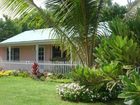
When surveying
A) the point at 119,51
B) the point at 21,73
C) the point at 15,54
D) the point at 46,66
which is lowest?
the point at 21,73

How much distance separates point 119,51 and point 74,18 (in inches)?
145

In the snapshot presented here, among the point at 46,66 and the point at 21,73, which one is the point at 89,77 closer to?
the point at 46,66

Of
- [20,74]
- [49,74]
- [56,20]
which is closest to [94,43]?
[56,20]

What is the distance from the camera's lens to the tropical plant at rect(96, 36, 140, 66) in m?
8.48

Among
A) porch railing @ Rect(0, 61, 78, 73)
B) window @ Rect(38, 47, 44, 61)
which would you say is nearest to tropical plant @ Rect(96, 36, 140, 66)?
porch railing @ Rect(0, 61, 78, 73)

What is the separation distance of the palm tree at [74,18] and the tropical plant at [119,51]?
273 centimetres

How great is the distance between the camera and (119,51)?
860cm

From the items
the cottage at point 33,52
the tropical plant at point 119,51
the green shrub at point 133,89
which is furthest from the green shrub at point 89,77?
the cottage at point 33,52

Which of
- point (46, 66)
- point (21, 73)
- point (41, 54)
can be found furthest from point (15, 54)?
point (46, 66)

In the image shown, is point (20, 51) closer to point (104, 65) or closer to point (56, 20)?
point (56, 20)

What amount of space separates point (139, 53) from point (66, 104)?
142 inches

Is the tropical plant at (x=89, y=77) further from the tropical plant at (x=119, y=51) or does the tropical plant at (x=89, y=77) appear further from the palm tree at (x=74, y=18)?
the palm tree at (x=74, y=18)

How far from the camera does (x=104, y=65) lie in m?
Result: 8.95

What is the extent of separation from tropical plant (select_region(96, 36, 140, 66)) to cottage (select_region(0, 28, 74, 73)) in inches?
528
